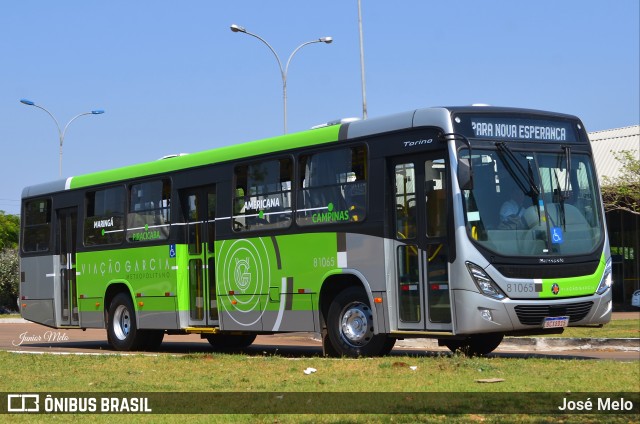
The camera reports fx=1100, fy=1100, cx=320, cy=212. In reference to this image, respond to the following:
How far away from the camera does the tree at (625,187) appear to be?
32906 millimetres

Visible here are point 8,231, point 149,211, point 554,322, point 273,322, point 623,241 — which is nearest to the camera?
point 554,322

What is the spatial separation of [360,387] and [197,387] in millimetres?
1828

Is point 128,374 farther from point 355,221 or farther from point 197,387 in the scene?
point 355,221

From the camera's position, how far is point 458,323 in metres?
14.3

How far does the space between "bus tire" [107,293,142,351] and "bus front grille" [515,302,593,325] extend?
8643mm

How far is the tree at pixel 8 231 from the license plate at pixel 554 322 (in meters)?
63.5

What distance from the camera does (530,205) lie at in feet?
47.8

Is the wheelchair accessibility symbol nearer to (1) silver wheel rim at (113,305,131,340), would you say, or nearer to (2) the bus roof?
(2) the bus roof

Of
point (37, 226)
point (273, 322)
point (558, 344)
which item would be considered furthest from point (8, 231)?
point (273, 322)

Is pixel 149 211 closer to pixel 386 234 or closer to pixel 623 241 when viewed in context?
pixel 386 234

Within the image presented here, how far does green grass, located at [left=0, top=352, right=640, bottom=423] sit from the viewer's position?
370 inches

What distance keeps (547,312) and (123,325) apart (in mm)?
9484

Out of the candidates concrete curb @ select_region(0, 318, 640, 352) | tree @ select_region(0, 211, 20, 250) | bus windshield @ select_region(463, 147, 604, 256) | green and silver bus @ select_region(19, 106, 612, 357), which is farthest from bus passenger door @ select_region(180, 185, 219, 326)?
tree @ select_region(0, 211, 20, 250)

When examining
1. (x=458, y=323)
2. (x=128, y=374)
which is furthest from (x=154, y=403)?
(x=458, y=323)
